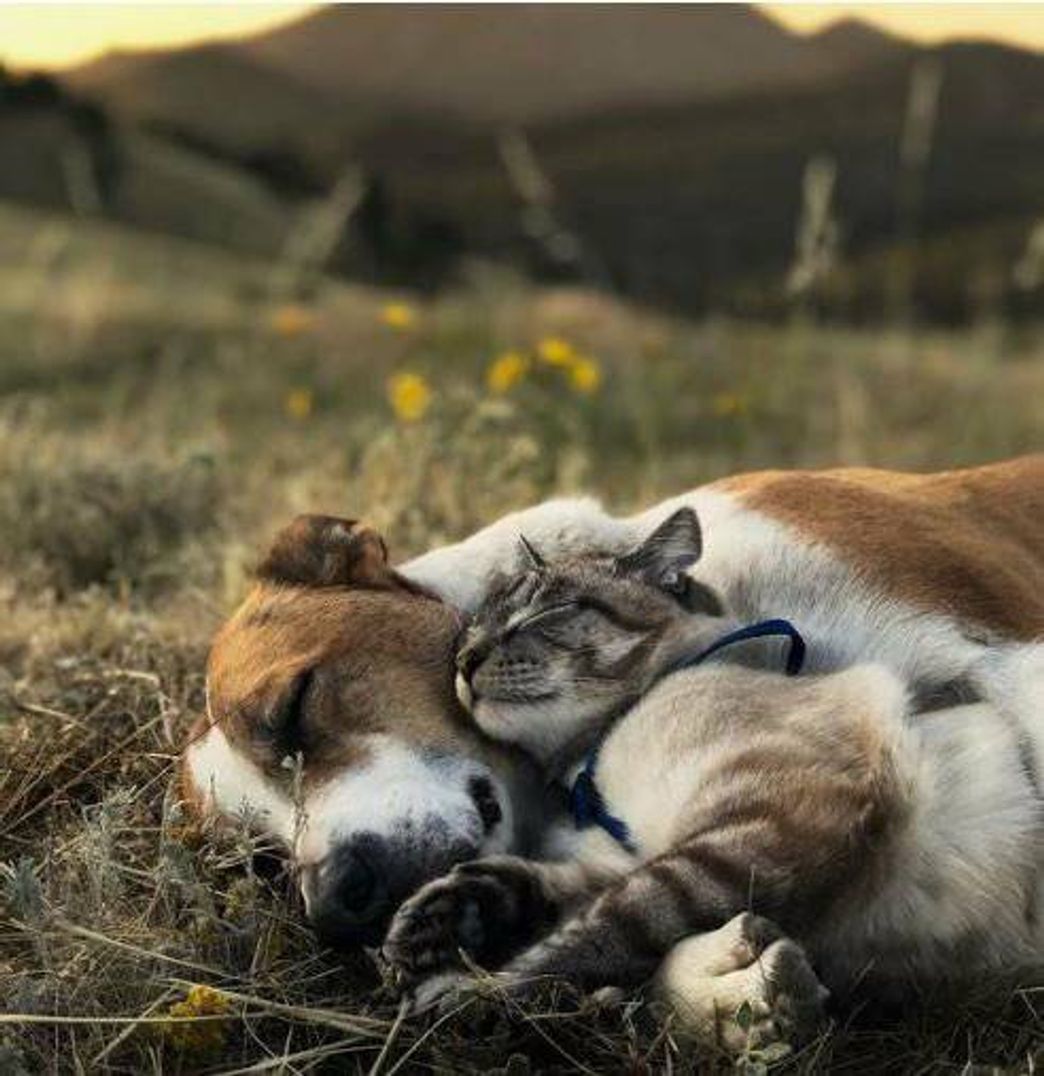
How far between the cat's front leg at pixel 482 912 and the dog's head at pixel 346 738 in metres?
0.15

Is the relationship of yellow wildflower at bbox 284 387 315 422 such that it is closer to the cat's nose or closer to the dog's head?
the dog's head

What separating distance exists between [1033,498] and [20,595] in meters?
2.66

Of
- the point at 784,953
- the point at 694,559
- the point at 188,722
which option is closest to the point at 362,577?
the point at 188,722

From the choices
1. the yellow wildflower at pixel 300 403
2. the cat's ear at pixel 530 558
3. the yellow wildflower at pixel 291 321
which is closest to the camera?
the cat's ear at pixel 530 558

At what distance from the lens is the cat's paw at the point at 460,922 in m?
2.38

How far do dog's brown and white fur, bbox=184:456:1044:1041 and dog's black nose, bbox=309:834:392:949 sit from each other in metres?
0.01

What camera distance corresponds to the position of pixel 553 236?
5898 mm

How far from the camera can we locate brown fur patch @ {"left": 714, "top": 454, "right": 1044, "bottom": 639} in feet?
10.0

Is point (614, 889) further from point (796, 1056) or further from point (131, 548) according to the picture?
point (131, 548)

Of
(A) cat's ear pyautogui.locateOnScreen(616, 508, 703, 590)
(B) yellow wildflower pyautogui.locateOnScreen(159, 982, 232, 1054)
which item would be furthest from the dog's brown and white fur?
(B) yellow wildflower pyautogui.locateOnScreen(159, 982, 232, 1054)

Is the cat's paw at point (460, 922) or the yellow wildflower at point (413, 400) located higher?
the cat's paw at point (460, 922)

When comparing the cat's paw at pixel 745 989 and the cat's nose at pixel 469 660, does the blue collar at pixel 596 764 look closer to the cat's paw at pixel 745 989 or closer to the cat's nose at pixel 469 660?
the cat's nose at pixel 469 660

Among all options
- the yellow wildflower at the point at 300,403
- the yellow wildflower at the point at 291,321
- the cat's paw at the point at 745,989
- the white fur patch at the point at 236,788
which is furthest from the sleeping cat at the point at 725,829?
the yellow wildflower at the point at 291,321

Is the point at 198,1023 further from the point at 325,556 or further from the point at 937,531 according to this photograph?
the point at 937,531
